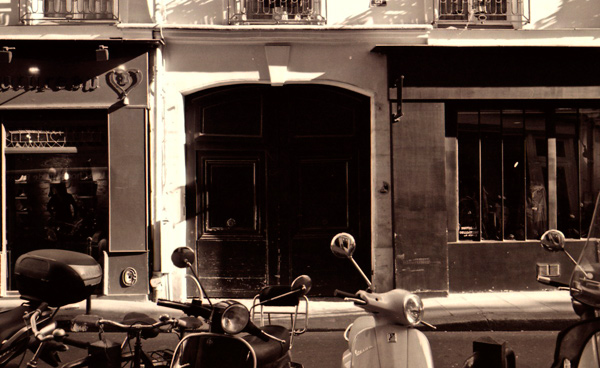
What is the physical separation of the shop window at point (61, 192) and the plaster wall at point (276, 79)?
1061mm

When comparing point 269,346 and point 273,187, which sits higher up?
point 273,187

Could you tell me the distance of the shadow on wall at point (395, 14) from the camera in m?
9.98

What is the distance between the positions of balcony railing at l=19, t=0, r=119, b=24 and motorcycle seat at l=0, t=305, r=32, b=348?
7.19m

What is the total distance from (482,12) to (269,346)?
794 cm

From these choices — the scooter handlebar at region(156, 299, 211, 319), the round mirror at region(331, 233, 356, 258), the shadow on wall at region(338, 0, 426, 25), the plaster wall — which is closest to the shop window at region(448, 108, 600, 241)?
the plaster wall

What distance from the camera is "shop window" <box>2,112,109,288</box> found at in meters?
9.83

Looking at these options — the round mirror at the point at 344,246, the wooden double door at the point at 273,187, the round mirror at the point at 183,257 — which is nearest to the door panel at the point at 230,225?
the wooden double door at the point at 273,187

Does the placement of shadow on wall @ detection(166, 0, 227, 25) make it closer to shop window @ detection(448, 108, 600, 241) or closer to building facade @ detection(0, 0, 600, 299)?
building facade @ detection(0, 0, 600, 299)

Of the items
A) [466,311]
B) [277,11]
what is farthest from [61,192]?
[466,311]

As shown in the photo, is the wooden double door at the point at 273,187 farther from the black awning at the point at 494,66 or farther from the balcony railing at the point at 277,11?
the balcony railing at the point at 277,11

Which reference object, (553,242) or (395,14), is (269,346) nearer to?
(553,242)

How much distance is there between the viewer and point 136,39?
9383mm

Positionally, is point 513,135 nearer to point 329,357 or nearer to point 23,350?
point 329,357

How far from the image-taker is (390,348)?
354 centimetres
